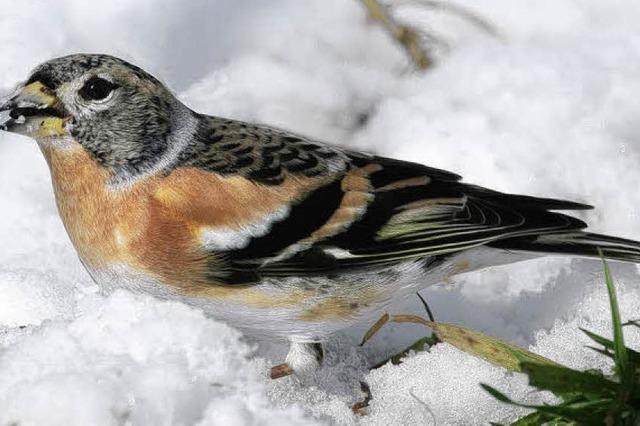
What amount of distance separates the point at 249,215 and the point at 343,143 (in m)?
1.37

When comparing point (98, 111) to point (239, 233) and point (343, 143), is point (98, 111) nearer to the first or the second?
point (239, 233)

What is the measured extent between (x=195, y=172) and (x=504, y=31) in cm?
218

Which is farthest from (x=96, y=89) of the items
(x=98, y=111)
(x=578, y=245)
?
(x=578, y=245)

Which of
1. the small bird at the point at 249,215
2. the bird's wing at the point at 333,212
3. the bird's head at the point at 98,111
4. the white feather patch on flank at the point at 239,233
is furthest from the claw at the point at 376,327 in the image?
the bird's head at the point at 98,111

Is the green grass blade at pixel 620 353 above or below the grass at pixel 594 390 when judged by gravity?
above

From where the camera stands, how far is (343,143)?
13.6 ft

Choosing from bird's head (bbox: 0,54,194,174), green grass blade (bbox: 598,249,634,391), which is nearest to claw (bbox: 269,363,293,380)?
bird's head (bbox: 0,54,194,174)

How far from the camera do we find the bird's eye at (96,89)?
291cm

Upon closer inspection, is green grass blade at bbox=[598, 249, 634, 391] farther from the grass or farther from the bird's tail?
the bird's tail

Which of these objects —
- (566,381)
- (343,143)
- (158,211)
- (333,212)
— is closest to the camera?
(566,381)

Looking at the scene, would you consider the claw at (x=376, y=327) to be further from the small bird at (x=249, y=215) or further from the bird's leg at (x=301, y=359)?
the bird's leg at (x=301, y=359)

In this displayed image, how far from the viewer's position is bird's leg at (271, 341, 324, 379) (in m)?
2.85

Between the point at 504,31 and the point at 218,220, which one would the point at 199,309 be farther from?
the point at 504,31

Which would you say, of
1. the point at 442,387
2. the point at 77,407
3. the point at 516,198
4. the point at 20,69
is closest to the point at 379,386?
the point at 442,387
